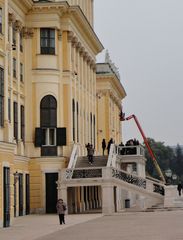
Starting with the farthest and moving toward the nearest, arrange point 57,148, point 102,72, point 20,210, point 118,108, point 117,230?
1. point 118,108
2. point 102,72
3. point 57,148
4. point 20,210
5. point 117,230

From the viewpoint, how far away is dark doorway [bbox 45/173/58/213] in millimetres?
56562

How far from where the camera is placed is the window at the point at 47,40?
58250 mm

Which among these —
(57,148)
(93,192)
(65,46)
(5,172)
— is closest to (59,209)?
(5,172)

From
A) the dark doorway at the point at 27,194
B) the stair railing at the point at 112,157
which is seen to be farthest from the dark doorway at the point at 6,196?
the stair railing at the point at 112,157

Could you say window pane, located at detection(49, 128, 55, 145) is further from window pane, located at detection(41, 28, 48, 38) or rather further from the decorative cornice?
the decorative cornice

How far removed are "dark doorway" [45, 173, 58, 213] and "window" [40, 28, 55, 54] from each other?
9799 mm

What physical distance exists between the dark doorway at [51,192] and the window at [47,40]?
9.80 meters

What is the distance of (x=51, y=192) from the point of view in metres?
56.7

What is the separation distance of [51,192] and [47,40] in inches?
473

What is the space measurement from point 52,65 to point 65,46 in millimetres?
2412

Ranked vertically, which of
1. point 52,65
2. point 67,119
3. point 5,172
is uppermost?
point 52,65

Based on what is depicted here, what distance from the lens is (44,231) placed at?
35.5 m

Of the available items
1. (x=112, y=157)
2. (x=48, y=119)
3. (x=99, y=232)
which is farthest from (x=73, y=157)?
(x=99, y=232)

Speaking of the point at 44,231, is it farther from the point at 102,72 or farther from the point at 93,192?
the point at 102,72
